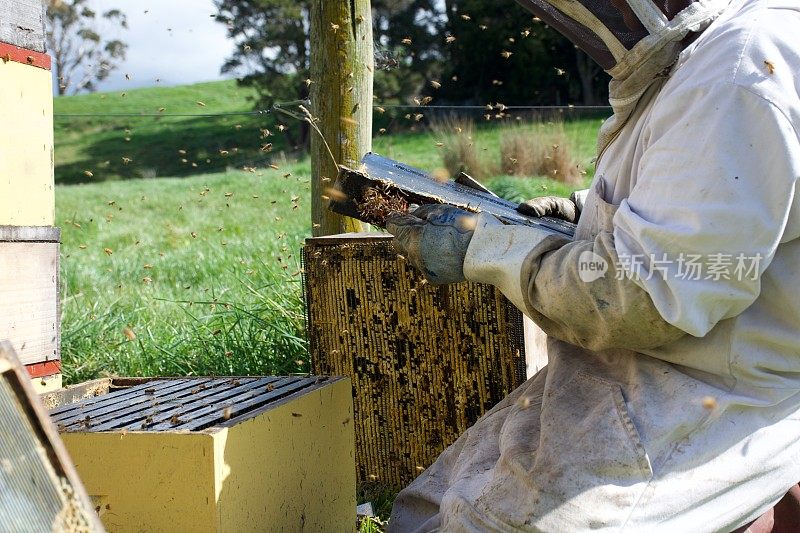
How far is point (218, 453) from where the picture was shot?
1.74 meters

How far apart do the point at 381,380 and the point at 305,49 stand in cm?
2153

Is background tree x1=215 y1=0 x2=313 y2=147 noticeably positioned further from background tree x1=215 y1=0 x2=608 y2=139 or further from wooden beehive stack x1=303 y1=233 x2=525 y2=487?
wooden beehive stack x1=303 y1=233 x2=525 y2=487

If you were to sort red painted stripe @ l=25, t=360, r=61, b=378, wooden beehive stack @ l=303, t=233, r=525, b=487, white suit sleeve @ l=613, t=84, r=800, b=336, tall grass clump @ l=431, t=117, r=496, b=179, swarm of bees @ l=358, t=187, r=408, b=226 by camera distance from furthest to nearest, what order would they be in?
tall grass clump @ l=431, t=117, r=496, b=179 → wooden beehive stack @ l=303, t=233, r=525, b=487 → red painted stripe @ l=25, t=360, r=61, b=378 → swarm of bees @ l=358, t=187, r=408, b=226 → white suit sleeve @ l=613, t=84, r=800, b=336

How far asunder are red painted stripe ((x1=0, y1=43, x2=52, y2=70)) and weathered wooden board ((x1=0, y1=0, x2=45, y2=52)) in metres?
0.01

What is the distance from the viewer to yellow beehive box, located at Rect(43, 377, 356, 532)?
1.75 metres

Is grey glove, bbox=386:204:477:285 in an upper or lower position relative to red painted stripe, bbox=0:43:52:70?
lower

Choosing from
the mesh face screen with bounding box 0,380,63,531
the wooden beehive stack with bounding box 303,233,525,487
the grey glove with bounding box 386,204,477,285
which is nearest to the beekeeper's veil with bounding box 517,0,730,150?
the grey glove with bounding box 386,204,477,285

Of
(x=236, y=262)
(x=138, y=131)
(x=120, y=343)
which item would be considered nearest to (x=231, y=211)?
(x=236, y=262)

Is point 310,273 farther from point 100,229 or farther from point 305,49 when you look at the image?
point 305,49

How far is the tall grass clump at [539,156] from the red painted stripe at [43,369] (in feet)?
25.9

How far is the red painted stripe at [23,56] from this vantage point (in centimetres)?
259

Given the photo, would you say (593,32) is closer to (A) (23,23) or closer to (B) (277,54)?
(A) (23,23)

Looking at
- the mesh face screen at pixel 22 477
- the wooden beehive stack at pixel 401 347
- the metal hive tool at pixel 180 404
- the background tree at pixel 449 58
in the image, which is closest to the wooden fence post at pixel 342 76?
the wooden beehive stack at pixel 401 347

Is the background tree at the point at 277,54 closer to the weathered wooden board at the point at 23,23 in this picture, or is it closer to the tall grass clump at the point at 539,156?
the tall grass clump at the point at 539,156
